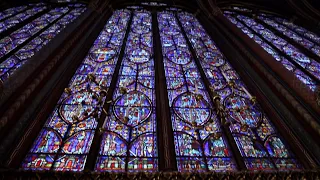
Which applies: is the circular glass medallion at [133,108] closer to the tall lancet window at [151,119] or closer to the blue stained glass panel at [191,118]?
the tall lancet window at [151,119]

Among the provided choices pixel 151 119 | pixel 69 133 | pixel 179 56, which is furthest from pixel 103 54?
pixel 69 133

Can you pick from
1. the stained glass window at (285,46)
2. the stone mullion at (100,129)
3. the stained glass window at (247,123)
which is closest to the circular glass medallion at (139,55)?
the stone mullion at (100,129)

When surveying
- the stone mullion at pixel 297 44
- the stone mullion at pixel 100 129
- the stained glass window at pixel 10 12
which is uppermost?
the stained glass window at pixel 10 12

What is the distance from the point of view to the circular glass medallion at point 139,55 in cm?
746

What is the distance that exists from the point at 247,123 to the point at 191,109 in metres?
1.05

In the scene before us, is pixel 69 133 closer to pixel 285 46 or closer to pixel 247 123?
pixel 247 123

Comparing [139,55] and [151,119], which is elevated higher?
[139,55]

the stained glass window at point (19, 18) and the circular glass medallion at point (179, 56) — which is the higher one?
the stained glass window at point (19, 18)

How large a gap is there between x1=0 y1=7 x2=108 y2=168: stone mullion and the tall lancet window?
5.0 inches

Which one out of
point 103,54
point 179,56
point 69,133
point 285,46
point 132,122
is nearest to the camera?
point 69,133

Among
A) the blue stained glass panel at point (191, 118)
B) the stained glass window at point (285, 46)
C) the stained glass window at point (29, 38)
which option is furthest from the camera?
the stained glass window at point (285, 46)

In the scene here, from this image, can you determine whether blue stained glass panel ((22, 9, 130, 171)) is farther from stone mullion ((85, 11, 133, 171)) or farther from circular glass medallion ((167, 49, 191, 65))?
circular glass medallion ((167, 49, 191, 65))

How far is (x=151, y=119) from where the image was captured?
5.14 m

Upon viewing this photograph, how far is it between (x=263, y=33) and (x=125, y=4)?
557 centimetres
